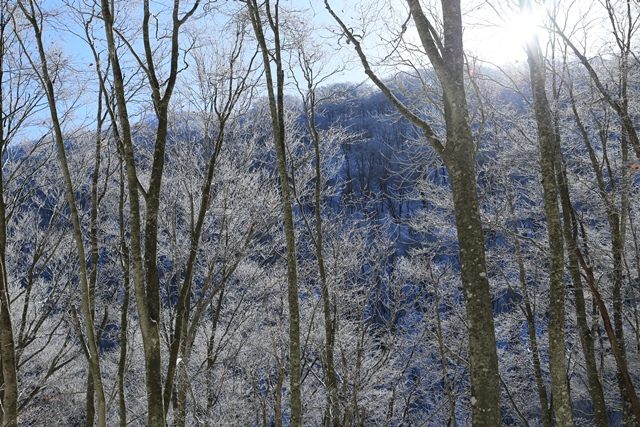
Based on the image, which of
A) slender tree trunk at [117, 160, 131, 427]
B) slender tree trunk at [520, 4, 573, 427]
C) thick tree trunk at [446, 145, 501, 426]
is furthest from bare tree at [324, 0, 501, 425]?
slender tree trunk at [117, 160, 131, 427]

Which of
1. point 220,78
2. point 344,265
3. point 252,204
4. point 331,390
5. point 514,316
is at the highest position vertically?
point 220,78

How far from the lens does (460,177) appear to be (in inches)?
134

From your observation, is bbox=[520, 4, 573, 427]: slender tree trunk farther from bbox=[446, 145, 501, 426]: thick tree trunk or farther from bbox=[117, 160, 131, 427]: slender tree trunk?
bbox=[117, 160, 131, 427]: slender tree trunk

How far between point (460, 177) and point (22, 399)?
1173 cm

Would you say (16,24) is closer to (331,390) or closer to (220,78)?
(220,78)

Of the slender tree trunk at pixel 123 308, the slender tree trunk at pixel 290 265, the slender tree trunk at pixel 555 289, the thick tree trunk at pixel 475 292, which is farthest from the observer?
the slender tree trunk at pixel 123 308

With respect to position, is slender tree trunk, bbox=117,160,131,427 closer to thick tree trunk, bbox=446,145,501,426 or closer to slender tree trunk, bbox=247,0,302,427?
slender tree trunk, bbox=247,0,302,427

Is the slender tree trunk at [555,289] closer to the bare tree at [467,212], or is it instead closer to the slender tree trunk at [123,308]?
the bare tree at [467,212]

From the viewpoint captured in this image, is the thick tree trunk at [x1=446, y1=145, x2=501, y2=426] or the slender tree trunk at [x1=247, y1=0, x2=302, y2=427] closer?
the thick tree trunk at [x1=446, y1=145, x2=501, y2=426]

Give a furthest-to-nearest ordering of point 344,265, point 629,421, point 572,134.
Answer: point 344,265 < point 572,134 < point 629,421

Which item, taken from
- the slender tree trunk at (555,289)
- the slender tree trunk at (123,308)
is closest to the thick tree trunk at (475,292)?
the slender tree trunk at (555,289)

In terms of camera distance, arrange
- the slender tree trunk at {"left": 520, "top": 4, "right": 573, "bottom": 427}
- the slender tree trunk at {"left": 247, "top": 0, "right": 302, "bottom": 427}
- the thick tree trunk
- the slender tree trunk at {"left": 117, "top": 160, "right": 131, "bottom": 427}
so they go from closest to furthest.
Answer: the thick tree trunk, the slender tree trunk at {"left": 520, "top": 4, "right": 573, "bottom": 427}, the slender tree trunk at {"left": 247, "top": 0, "right": 302, "bottom": 427}, the slender tree trunk at {"left": 117, "top": 160, "right": 131, "bottom": 427}

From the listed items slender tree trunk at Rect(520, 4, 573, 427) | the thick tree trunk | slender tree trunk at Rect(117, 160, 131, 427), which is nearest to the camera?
the thick tree trunk

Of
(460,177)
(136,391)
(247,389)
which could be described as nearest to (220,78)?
(460,177)
